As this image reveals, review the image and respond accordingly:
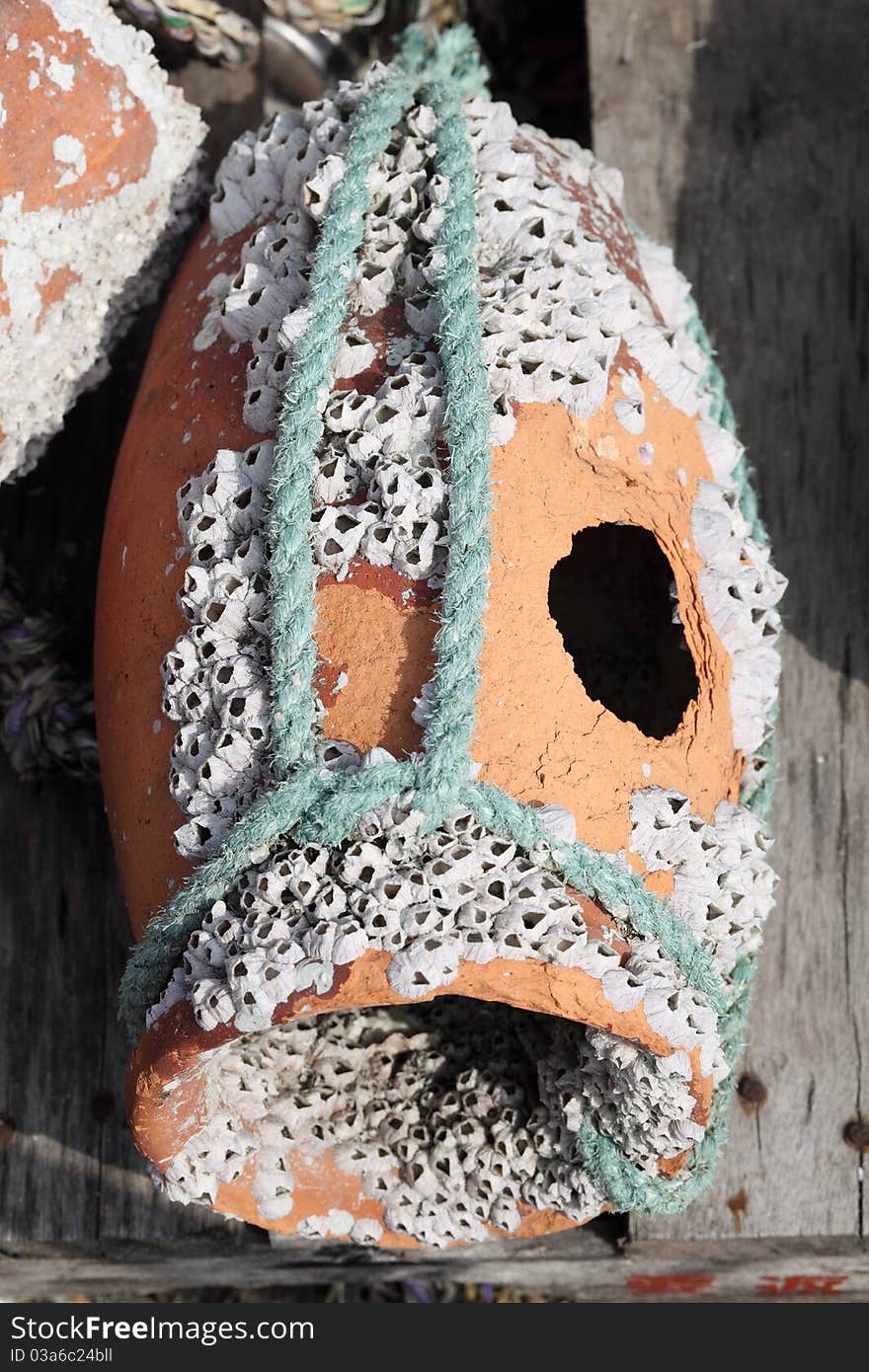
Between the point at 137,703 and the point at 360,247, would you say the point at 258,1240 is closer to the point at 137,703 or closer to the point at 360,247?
the point at 137,703

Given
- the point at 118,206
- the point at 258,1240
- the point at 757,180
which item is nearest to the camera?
the point at 118,206

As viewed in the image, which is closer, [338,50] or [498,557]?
[498,557]

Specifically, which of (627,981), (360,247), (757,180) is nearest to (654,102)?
(757,180)

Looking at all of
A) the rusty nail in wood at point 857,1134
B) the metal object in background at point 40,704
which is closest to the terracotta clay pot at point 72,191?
the metal object in background at point 40,704

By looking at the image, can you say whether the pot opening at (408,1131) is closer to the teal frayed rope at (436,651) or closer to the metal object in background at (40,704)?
the teal frayed rope at (436,651)

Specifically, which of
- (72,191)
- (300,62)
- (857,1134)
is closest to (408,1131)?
(857,1134)

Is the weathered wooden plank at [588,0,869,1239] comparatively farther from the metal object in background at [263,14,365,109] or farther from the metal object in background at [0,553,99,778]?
the metal object in background at [0,553,99,778]

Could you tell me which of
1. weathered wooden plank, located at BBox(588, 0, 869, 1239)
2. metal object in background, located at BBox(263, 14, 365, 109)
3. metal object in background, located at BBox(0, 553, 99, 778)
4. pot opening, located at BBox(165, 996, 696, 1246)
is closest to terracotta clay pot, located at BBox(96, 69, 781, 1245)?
pot opening, located at BBox(165, 996, 696, 1246)
